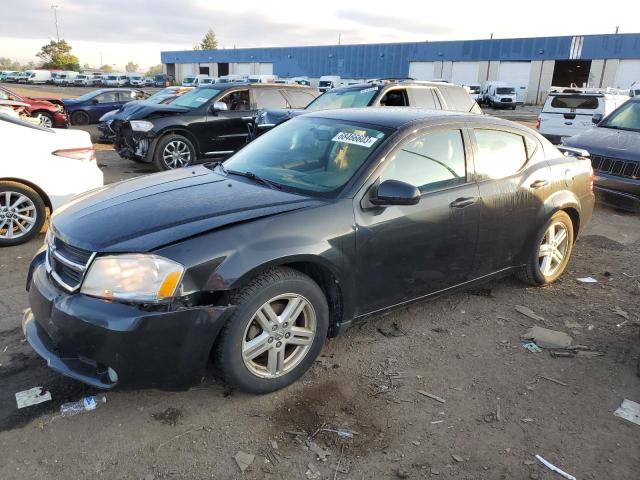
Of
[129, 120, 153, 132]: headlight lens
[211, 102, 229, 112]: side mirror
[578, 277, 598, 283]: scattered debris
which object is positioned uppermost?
[211, 102, 229, 112]: side mirror

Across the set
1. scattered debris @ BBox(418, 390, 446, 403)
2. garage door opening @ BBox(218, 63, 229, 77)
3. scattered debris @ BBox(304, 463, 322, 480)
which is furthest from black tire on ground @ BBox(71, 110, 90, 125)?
garage door opening @ BBox(218, 63, 229, 77)

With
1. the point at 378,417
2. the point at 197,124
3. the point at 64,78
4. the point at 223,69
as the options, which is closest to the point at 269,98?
the point at 197,124

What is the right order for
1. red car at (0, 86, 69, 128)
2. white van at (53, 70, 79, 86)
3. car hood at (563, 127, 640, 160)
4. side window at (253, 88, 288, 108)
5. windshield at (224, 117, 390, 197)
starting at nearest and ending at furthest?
1. windshield at (224, 117, 390, 197)
2. car hood at (563, 127, 640, 160)
3. side window at (253, 88, 288, 108)
4. red car at (0, 86, 69, 128)
5. white van at (53, 70, 79, 86)

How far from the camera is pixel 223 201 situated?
3.29 m

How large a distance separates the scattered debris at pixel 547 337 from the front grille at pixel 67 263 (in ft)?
10.3

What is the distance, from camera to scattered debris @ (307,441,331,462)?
8.94 ft

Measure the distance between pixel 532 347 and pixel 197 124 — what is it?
808cm

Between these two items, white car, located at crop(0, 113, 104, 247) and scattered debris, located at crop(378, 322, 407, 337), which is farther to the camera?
white car, located at crop(0, 113, 104, 247)

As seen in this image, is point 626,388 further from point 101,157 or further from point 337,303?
point 101,157

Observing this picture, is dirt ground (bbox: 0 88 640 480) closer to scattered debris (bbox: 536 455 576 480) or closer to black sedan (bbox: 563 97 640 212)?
scattered debris (bbox: 536 455 576 480)

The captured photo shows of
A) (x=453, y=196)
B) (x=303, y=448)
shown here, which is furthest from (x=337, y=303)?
(x=453, y=196)

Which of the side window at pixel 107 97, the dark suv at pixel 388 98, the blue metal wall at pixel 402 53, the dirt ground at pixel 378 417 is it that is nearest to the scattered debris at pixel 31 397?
the dirt ground at pixel 378 417

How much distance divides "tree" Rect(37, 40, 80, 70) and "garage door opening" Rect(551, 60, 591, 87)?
3120 inches

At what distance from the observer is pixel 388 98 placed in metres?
9.47
